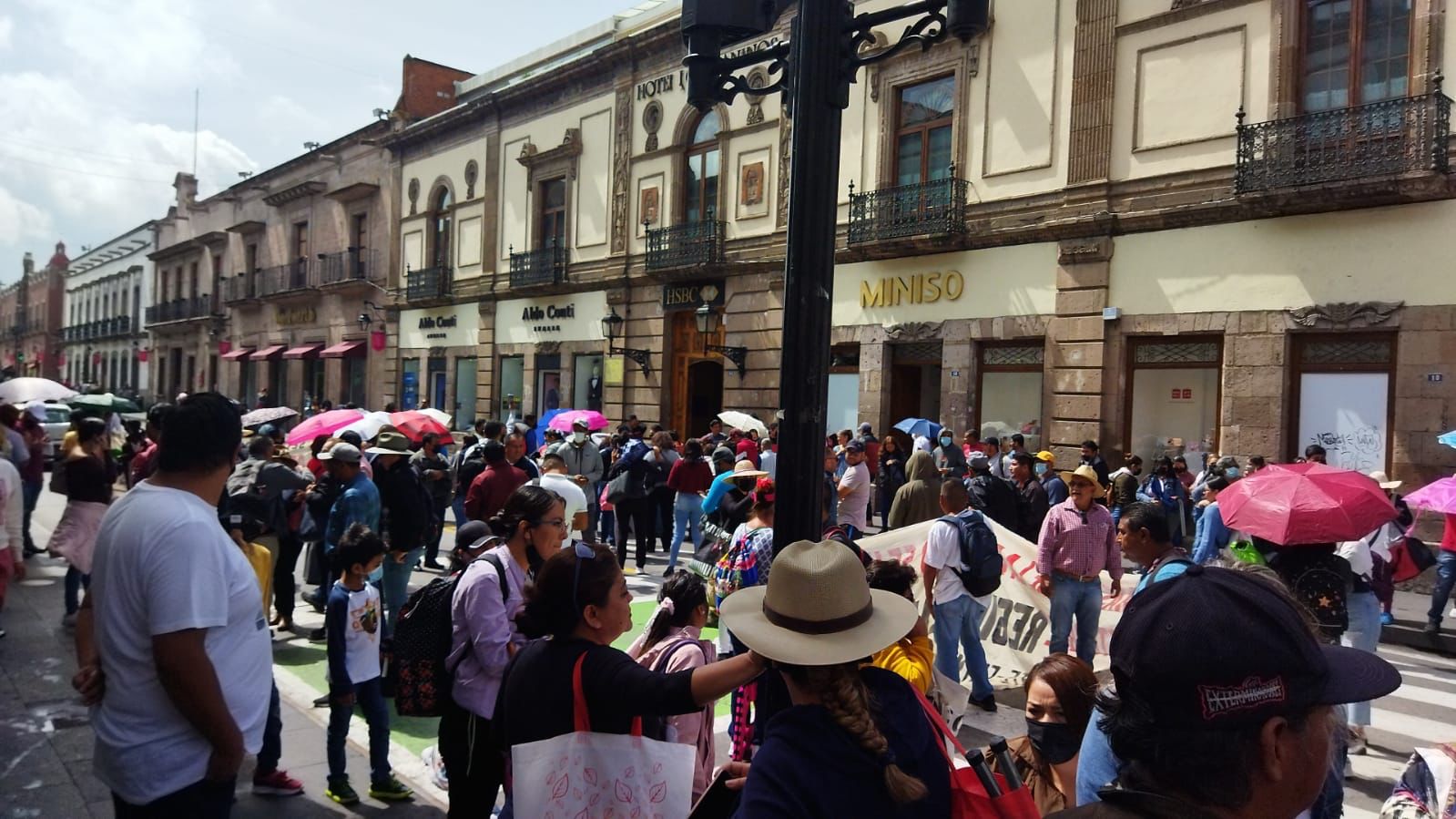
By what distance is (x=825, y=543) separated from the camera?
2246mm

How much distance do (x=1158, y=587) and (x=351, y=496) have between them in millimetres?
7003

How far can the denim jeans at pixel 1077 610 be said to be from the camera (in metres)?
6.84

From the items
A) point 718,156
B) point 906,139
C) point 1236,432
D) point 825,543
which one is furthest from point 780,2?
point 718,156

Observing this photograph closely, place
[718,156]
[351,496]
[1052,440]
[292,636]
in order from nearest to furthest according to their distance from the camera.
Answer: [351,496], [292,636], [1052,440], [718,156]

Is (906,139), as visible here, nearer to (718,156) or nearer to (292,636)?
(718,156)

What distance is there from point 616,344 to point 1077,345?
1248 centimetres

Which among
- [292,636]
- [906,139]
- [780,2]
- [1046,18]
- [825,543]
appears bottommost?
[292,636]

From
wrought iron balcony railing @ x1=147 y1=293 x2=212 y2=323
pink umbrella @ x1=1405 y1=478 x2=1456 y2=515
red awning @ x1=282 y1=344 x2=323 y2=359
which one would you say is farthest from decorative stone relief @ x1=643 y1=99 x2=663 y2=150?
wrought iron balcony railing @ x1=147 y1=293 x2=212 y2=323

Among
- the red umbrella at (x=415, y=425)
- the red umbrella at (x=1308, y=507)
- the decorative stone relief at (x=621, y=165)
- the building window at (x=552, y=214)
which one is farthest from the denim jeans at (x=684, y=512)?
the building window at (x=552, y=214)

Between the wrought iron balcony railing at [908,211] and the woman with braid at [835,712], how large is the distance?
1557 centimetres

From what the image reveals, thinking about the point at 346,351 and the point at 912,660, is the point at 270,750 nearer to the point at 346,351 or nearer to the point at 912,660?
the point at 912,660

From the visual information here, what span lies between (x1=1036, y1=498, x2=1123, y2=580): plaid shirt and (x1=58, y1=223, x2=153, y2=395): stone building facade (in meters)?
55.2

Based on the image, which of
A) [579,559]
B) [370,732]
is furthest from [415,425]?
[579,559]

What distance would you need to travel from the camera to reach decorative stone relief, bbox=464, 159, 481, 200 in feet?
95.3
